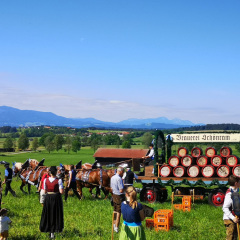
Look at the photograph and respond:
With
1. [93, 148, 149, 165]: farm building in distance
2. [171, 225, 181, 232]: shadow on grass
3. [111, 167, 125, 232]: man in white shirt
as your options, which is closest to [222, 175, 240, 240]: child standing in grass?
[171, 225, 181, 232]: shadow on grass

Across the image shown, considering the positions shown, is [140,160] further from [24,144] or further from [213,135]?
[24,144]

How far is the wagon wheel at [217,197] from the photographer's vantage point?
15.2 m

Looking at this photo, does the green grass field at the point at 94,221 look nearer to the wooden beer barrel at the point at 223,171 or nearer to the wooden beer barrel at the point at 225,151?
the wooden beer barrel at the point at 223,171

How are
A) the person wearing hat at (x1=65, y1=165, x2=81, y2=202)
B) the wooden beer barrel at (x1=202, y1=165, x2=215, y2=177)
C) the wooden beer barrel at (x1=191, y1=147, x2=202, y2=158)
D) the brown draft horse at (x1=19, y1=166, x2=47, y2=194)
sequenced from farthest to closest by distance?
the brown draft horse at (x1=19, y1=166, x2=47, y2=194) → the person wearing hat at (x1=65, y1=165, x2=81, y2=202) → the wooden beer barrel at (x1=191, y1=147, x2=202, y2=158) → the wooden beer barrel at (x1=202, y1=165, x2=215, y2=177)

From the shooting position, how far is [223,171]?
1525 centimetres

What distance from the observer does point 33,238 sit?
1026 cm

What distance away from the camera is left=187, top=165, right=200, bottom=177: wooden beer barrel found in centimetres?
1550

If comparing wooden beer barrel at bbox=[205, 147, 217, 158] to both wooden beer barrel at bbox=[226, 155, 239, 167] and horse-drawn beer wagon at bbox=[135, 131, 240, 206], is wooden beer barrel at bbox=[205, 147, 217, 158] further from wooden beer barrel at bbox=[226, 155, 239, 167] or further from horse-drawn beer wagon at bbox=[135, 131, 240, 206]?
wooden beer barrel at bbox=[226, 155, 239, 167]

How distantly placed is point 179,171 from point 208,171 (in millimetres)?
1275

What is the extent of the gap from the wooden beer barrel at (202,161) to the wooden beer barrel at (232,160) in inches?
37.1

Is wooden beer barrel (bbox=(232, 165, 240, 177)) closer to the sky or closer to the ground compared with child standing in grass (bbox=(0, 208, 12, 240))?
closer to the sky

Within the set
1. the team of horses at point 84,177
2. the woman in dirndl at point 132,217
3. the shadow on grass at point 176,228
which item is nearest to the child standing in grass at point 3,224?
→ the woman in dirndl at point 132,217

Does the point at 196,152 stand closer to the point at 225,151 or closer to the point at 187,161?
the point at 187,161

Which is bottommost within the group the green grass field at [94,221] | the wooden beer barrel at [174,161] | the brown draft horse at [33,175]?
the green grass field at [94,221]
